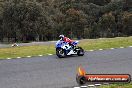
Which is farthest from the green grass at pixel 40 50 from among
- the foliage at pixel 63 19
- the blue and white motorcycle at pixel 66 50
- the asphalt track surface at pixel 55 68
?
the foliage at pixel 63 19

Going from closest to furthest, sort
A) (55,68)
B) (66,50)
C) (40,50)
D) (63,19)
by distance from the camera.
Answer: (55,68) → (66,50) → (40,50) → (63,19)

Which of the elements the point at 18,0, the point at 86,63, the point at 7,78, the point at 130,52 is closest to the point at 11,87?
the point at 7,78

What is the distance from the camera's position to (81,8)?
7156 centimetres

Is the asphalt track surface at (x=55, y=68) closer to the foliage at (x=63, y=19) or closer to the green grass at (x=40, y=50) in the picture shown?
the green grass at (x=40, y=50)

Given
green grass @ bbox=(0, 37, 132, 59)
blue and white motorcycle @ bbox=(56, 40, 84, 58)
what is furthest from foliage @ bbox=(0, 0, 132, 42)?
blue and white motorcycle @ bbox=(56, 40, 84, 58)

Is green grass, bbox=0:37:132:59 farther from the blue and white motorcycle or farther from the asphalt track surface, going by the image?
the asphalt track surface

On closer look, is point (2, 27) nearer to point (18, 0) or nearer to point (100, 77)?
point (18, 0)

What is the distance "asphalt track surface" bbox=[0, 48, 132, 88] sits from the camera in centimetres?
1166

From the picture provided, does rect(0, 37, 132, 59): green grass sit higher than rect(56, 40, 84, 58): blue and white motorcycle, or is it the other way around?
rect(56, 40, 84, 58): blue and white motorcycle

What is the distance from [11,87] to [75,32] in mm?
51515

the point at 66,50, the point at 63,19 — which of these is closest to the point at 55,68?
the point at 66,50

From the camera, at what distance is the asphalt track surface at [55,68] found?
1166 cm

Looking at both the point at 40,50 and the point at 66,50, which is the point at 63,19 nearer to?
the point at 40,50

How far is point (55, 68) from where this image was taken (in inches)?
567
